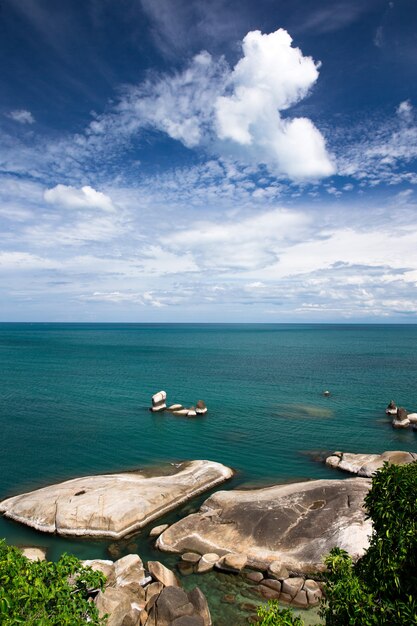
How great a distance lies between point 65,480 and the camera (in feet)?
130

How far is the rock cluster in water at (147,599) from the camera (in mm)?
20062

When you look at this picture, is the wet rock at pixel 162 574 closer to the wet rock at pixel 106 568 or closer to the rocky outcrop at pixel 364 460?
the wet rock at pixel 106 568

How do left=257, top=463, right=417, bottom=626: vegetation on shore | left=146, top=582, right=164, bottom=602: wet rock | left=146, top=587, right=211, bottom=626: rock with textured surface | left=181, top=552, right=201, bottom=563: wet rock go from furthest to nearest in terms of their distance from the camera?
left=181, top=552, right=201, bottom=563: wet rock → left=146, top=582, right=164, bottom=602: wet rock → left=146, top=587, right=211, bottom=626: rock with textured surface → left=257, top=463, right=417, bottom=626: vegetation on shore

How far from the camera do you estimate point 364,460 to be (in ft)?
137

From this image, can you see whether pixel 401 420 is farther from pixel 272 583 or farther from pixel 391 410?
pixel 272 583

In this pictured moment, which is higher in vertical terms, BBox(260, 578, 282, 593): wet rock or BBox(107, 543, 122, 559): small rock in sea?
BBox(260, 578, 282, 593): wet rock

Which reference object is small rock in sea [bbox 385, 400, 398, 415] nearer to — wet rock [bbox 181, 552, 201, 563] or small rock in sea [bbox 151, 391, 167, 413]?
small rock in sea [bbox 151, 391, 167, 413]

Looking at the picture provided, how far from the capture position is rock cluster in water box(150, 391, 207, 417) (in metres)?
63.4

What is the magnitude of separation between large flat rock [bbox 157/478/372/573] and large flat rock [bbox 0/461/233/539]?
335cm

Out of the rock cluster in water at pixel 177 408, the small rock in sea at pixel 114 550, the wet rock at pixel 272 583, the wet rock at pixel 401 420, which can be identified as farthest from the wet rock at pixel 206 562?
the wet rock at pixel 401 420

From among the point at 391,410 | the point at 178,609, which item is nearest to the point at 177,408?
the point at 391,410

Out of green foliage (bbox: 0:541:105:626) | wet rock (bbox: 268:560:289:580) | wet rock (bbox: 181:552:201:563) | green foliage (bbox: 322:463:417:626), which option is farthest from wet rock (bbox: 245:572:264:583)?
green foliage (bbox: 0:541:105:626)

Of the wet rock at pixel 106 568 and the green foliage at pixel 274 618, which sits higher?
the green foliage at pixel 274 618

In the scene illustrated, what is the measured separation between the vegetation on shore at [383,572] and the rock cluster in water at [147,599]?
995cm
